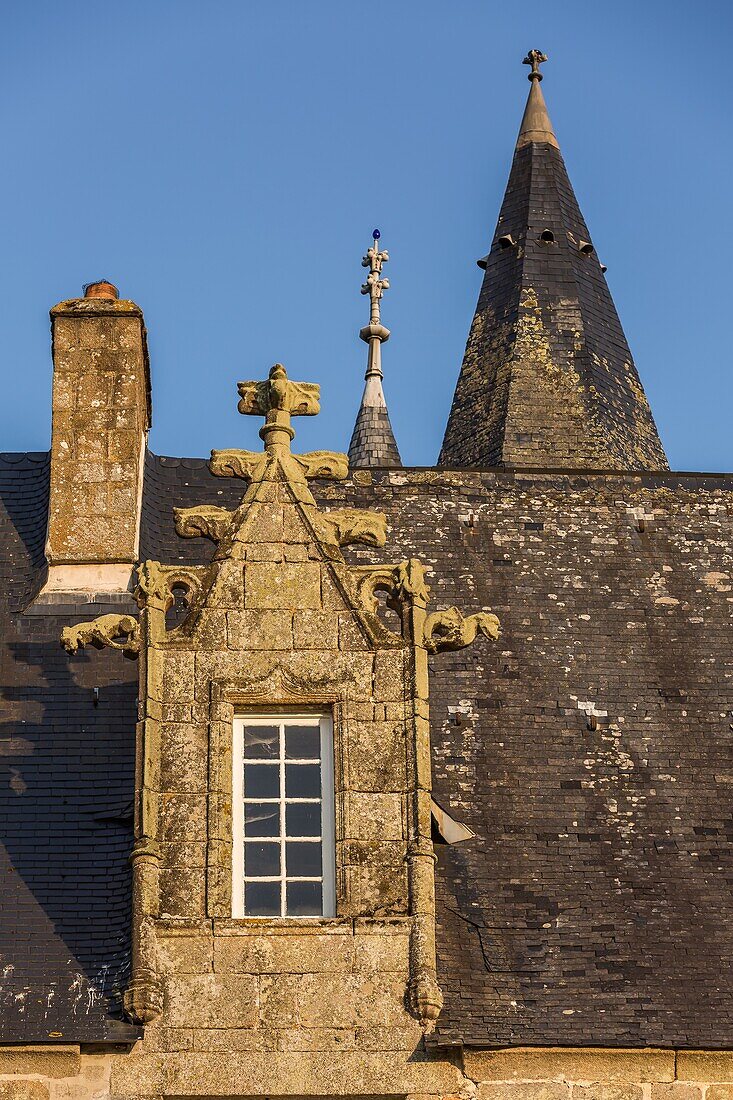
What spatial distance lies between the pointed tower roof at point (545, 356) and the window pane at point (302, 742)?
23.0 ft

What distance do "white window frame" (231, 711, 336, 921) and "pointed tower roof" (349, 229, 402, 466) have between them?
46.5ft

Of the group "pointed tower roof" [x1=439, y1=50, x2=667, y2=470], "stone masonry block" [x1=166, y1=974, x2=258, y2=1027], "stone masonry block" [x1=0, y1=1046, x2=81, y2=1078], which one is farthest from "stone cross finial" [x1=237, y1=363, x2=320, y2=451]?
"pointed tower roof" [x1=439, y1=50, x2=667, y2=470]

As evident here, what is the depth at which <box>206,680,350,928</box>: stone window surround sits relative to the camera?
13562 millimetres

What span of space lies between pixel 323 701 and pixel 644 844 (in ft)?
7.28

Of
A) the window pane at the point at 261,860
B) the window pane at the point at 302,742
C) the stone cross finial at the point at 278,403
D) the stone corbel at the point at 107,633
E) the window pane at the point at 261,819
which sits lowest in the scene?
the window pane at the point at 261,860

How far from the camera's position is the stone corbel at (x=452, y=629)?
47.3ft

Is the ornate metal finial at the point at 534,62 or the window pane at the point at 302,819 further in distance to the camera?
the ornate metal finial at the point at 534,62

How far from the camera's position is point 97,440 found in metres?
16.8

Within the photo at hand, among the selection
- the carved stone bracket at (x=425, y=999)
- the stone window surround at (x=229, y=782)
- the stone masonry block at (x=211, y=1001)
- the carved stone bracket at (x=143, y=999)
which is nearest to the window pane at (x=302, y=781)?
the stone window surround at (x=229, y=782)

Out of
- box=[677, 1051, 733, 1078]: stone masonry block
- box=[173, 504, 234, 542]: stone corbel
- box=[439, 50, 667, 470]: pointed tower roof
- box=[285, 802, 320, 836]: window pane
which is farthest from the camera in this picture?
box=[439, 50, 667, 470]: pointed tower roof

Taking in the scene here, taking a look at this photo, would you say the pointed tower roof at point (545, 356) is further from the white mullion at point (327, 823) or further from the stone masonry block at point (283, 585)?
the white mullion at point (327, 823)

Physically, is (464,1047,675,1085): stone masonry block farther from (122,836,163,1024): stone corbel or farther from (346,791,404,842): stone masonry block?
(122,836,163,1024): stone corbel

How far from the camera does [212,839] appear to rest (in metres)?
13.7

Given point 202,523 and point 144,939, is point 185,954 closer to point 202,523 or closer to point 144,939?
point 144,939
